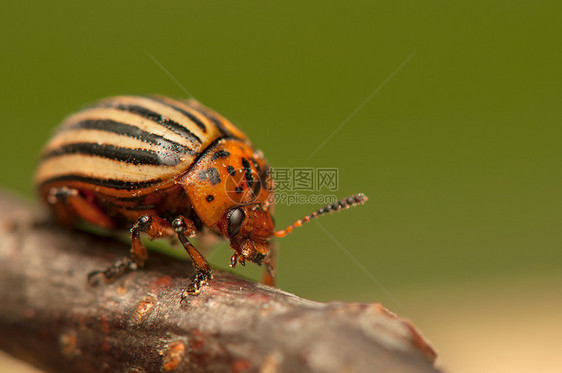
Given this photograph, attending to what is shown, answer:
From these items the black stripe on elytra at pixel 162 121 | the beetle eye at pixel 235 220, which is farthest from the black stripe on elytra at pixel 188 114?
the beetle eye at pixel 235 220

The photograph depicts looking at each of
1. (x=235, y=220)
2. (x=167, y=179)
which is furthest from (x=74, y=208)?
(x=235, y=220)

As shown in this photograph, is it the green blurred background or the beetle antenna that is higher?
the green blurred background

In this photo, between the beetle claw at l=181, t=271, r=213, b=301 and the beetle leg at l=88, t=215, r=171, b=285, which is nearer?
the beetle claw at l=181, t=271, r=213, b=301

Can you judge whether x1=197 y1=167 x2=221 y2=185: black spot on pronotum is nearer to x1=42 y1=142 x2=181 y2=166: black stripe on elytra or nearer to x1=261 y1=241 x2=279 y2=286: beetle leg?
x1=42 y1=142 x2=181 y2=166: black stripe on elytra

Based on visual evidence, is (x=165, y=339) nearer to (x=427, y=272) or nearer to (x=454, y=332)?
(x=454, y=332)

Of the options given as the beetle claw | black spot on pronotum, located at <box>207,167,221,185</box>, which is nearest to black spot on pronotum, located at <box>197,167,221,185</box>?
black spot on pronotum, located at <box>207,167,221,185</box>

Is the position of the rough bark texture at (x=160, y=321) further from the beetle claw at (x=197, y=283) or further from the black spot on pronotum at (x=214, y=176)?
the black spot on pronotum at (x=214, y=176)

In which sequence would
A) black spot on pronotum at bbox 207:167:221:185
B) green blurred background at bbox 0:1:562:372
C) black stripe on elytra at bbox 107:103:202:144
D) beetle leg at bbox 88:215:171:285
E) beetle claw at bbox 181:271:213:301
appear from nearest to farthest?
beetle claw at bbox 181:271:213:301, beetle leg at bbox 88:215:171:285, black spot on pronotum at bbox 207:167:221:185, black stripe on elytra at bbox 107:103:202:144, green blurred background at bbox 0:1:562:372
